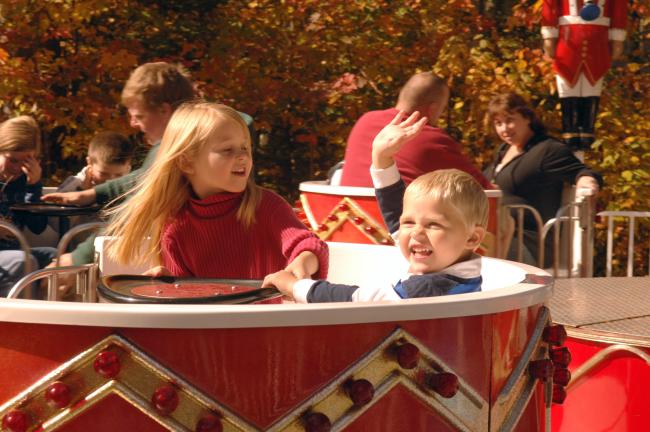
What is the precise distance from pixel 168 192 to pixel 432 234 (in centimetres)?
84

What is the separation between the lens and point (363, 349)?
1986mm

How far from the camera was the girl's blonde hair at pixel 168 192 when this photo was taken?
297 cm

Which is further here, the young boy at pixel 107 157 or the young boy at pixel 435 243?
the young boy at pixel 107 157

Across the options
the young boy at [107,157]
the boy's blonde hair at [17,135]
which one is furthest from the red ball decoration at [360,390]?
the young boy at [107,157]

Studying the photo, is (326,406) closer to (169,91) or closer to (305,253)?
(305,253)

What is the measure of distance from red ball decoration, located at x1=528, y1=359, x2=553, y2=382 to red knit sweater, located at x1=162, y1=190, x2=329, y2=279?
790 millimetres

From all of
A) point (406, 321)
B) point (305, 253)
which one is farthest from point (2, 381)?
point (305, 253)

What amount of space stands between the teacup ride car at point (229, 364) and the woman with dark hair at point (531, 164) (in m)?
4.43

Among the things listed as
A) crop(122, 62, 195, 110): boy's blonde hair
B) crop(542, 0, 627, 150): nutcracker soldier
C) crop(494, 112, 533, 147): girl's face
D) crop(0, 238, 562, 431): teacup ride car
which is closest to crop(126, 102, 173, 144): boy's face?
crop(122, 62, 195, 110): boy's blonde hair

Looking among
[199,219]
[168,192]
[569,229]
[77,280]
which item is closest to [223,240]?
[199,219]

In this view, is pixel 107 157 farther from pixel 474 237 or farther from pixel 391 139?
pixel 474 237

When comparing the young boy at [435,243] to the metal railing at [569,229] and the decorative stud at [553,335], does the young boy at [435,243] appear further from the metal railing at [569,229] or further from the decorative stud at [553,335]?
the metal railing at [569,229]

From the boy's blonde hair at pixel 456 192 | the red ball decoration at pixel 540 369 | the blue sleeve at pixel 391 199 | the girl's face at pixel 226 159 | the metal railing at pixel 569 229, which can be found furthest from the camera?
the metal railing at pixel 569 229

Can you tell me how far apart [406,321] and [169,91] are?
2344mm
